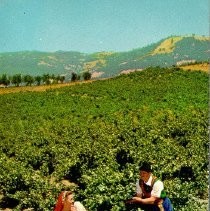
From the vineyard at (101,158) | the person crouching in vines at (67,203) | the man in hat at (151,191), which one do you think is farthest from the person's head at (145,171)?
the vineyard at (101,158)

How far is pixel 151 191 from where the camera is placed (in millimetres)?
7113

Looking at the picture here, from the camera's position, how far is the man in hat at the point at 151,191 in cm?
703

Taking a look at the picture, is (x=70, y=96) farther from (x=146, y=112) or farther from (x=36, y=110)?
(x=146, y=112)

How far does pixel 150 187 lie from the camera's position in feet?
23.4

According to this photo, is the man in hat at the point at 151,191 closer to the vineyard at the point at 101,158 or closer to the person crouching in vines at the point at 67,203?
the person crouching in vines at the point at 67,203

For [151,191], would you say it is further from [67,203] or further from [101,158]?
[101,158]

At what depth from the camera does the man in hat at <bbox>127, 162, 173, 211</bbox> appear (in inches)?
277

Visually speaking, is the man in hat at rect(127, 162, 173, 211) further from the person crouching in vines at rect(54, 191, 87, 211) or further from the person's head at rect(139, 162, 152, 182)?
the person crouching in vines at rect(54, 191, 87, 211)

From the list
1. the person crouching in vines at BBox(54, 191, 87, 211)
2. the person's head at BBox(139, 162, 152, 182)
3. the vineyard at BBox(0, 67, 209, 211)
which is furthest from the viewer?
the vineyard at BBox(0, 67, 209, 211)

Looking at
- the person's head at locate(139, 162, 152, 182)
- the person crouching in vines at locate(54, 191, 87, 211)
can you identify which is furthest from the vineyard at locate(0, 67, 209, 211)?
the person's head at locate(139, 162, 152, 182)

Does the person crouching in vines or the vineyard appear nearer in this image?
the person crouching in vines

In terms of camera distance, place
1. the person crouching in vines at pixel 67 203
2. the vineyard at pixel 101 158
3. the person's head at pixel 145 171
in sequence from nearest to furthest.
Answer: the person's head at pixel 145 171 → the person crouching in vines at pixel 67 203 → the vineyard at pixel 101 158

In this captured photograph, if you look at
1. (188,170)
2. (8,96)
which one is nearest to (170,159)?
(188,170)

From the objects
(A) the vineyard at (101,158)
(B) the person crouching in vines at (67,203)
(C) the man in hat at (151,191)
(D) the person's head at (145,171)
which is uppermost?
(D) the person's head at (145,171)
